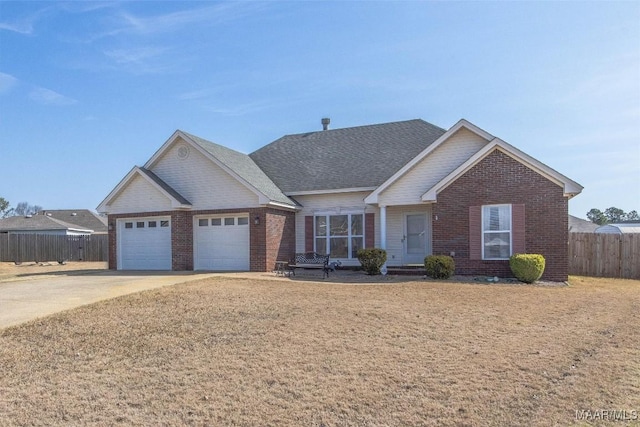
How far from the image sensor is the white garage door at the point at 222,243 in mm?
18131

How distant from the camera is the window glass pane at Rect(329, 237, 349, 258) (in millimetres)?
18922

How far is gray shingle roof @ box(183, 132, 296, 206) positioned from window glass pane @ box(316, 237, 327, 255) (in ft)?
6.34

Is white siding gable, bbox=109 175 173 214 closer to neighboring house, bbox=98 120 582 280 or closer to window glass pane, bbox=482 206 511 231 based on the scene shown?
neighboring house, bbox=98 120 582 280

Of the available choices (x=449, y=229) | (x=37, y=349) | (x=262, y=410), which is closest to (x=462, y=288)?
(x=449, y=229)

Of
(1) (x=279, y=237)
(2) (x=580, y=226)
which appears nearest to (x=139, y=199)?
(1) (x=279, y=237)

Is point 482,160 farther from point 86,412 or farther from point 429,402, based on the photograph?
point 86,412

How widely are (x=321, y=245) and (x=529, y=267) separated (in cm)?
848

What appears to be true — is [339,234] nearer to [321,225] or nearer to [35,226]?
[321,225]

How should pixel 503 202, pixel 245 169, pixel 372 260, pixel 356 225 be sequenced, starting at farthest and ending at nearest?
1. pixel 245 169
2. pixel 356 225
3. pixel 372 260
4. pixel 503 202

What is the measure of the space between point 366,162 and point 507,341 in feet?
45.8

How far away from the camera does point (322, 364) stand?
5.70 m

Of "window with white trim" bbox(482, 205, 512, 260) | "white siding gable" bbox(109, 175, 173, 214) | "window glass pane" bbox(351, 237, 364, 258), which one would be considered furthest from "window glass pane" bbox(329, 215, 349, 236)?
"white siding gable" bbox(109, 175, 173, 214)

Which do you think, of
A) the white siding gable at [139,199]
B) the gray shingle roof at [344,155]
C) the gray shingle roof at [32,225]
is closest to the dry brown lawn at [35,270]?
the white siding gable at [139,199]

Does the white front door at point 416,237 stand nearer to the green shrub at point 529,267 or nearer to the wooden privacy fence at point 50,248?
the green shrub at point 529,267
